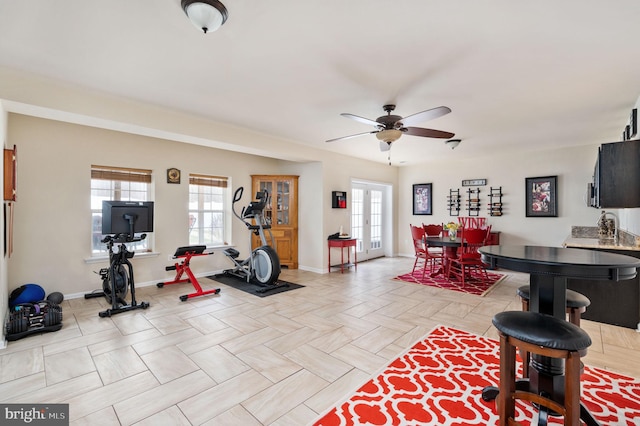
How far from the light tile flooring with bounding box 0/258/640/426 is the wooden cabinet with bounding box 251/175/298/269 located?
2.08 meters

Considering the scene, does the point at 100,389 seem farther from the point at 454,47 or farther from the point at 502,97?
the point at 502,97

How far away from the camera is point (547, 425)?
179 centimetres

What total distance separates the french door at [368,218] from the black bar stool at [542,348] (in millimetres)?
5587

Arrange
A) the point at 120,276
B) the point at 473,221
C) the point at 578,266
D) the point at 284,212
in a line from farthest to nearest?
the point at 473,221 < the point at 284,212 < the point at 120,276 < the point at 578,266

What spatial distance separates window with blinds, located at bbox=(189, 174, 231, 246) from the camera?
5.76 m

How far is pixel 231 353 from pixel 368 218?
5.69 meters

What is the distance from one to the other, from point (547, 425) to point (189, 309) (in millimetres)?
3751

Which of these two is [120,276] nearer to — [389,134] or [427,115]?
[389,134]

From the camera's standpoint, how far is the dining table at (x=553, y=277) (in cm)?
167

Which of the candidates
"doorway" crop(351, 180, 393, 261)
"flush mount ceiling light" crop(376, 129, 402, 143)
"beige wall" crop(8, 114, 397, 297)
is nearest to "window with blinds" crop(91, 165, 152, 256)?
"beige wall" crop(8, 114, 397, 297)

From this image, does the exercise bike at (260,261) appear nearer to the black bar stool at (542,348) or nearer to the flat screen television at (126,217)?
the flat screen television at (126,217)

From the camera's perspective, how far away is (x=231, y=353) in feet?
8.93
